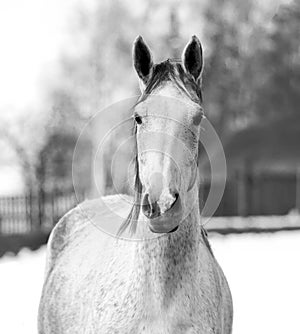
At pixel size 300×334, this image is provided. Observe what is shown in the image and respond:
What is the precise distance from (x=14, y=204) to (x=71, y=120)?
4571 millimetres

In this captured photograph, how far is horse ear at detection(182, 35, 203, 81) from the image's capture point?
109 inches

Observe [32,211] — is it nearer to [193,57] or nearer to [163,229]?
[193,57]

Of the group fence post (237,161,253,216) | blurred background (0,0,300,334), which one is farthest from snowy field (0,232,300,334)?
fence post (237,161,253,216)

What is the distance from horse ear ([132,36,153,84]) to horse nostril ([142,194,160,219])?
0.69m

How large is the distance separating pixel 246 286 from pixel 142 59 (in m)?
6.73

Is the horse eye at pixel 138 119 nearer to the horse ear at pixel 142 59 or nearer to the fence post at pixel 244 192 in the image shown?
the horse ear at pixel 142 59

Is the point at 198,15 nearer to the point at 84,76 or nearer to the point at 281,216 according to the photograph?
the point at 84,76

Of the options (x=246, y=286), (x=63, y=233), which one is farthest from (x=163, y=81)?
(x=246, y=286)

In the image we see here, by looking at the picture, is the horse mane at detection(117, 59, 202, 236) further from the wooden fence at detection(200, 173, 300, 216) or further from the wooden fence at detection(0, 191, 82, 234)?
the wooden fence at detection(200, 173, 300, 216)

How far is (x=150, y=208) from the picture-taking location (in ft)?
7.59

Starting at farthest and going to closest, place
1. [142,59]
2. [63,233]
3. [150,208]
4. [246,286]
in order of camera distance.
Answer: [246,286]
[63,233]
[142,59]
[150,208]

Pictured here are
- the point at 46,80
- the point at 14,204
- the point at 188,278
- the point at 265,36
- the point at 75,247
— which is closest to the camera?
the point at 188,278

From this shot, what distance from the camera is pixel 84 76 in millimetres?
19094

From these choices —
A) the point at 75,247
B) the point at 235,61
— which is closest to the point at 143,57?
the point at 75,247
